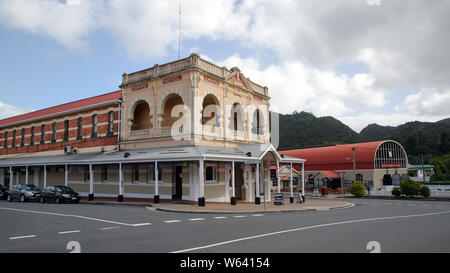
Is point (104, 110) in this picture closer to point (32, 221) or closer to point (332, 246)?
point (32, 221)

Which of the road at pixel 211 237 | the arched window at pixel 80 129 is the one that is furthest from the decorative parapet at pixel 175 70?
the road at pixel 211 237

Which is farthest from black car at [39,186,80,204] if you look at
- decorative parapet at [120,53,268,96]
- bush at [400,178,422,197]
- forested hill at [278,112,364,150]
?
forested hill at [278,112,364,150]

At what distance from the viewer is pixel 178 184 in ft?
73.1

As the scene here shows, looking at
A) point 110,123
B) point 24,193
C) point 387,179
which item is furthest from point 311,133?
point 24,193

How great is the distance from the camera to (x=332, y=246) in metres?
7.99

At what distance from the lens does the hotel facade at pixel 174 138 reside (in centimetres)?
2138

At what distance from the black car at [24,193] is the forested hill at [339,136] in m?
70.6

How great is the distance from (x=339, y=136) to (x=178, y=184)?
80023 millimetres

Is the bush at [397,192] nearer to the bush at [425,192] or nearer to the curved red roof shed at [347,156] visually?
the bush at [425,192]

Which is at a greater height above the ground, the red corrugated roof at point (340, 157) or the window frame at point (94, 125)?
the window frame at point (94, 125)

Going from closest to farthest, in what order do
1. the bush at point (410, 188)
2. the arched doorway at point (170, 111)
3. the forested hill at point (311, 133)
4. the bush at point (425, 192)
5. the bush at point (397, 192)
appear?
the arched doorway at point (170, 111), the bush at point (425, 192), the bush at point (410, 188), the bush at point (397, 192), the forested hill at point (311, 133)

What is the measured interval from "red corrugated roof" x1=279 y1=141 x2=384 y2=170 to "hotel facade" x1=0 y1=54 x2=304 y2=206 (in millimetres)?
24500

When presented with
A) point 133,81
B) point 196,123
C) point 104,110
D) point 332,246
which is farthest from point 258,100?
point 332,246
